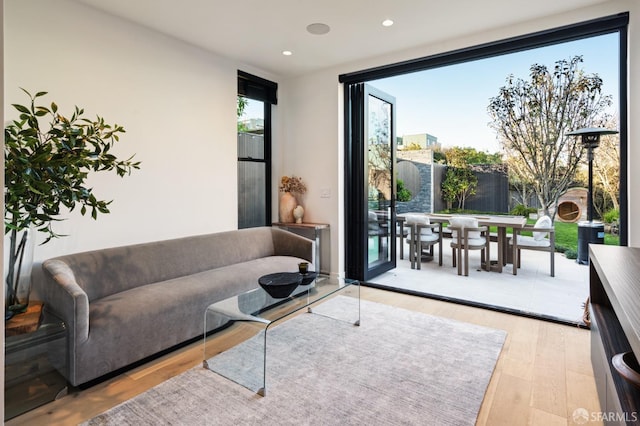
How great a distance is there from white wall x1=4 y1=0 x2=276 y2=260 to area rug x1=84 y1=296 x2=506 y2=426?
1.53 metres

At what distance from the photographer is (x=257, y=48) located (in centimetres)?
373

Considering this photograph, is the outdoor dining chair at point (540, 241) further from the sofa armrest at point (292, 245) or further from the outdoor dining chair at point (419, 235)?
the sofa armrest at point (292, 245)

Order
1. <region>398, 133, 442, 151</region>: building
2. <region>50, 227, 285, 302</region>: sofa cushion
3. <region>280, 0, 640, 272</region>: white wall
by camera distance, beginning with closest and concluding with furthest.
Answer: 1. <region>50, 227, 285, 302</region>: sofa cushion
2. <region>280, 0, 640, 272</region>: white wall
3. <region>398, 133, 442, 151</region>: building

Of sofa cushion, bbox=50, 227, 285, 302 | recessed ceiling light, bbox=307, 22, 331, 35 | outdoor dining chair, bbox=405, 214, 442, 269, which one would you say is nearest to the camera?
sofa cushion, bbox=50, 227, 285, 302

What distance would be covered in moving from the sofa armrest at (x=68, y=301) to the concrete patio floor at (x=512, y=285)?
314 cm

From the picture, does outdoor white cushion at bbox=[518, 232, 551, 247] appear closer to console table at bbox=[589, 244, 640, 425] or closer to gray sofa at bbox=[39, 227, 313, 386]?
console table at bbox=[589, 244, 640, 425]

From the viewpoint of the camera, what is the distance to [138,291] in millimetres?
2535

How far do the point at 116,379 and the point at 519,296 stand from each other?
3.87 meters

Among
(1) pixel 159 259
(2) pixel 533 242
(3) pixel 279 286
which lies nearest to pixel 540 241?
(2) pixel 533 242

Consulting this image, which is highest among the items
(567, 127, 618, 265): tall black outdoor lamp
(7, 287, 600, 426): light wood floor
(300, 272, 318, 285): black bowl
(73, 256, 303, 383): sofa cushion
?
(567, 127, 618, 265): tall black outdoor lamp

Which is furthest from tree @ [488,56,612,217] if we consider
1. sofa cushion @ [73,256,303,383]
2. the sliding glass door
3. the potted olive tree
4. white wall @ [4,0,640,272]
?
the potted olive tree

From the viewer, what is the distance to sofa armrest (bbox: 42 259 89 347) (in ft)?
6.37

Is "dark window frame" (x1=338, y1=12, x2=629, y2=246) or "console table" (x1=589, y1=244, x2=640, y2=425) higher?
"dark window frame" (x1=338, y1=12, x2=629, y2=246)

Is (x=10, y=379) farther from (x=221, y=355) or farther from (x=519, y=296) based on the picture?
(x=519, y=296)
